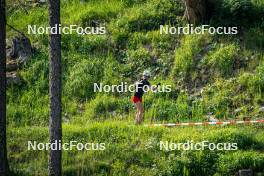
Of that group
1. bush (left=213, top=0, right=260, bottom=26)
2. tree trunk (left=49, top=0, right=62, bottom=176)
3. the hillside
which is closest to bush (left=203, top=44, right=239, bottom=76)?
the hillside

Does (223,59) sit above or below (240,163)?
above

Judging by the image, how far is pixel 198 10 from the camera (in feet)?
76.8

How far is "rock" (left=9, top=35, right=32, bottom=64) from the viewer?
2415 cm

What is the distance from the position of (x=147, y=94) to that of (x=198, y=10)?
4213 mm

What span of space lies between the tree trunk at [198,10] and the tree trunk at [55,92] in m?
7.72

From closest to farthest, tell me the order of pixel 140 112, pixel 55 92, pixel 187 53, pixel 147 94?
pixel 55 92
pixel 140 112
pixel 147 94
pixel 187 53

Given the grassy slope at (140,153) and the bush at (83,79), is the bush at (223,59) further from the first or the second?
the bush at (83,79)

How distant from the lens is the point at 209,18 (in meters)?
Answer: 23.7

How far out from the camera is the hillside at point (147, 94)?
57.0 ft

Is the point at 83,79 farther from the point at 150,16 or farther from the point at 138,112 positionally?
the point at 150,16

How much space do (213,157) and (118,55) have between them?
8128 mm

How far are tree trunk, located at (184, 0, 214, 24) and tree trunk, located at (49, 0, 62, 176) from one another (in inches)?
304

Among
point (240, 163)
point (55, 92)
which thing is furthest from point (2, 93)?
point (240, 163)

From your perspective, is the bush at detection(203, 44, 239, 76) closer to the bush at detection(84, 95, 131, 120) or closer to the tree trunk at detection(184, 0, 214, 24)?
the tree trunk at detection(184, 0, 214, 24)
